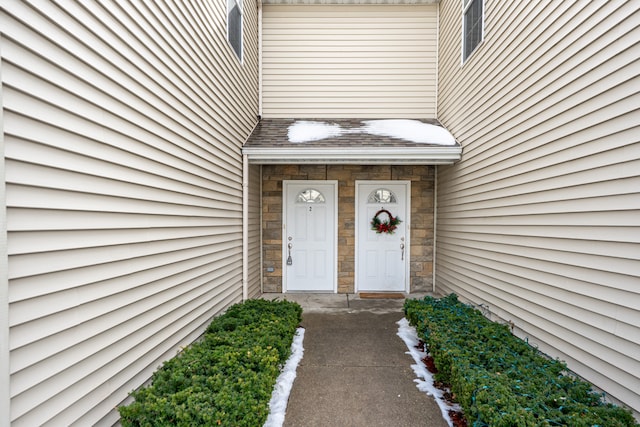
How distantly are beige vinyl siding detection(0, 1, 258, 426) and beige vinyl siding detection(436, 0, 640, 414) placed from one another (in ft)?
10.1

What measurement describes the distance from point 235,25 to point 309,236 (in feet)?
11.2

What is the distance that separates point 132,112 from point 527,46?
335 cm

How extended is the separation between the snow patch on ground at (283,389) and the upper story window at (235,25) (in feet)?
12.3

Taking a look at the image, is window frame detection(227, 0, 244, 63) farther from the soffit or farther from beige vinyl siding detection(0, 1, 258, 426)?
the soffit

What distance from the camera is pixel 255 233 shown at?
5.24 metres

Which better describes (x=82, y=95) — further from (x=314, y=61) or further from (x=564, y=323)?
(x=314, y=61)

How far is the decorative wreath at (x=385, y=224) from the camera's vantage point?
18.3ft

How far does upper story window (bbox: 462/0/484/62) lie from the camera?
13.0ft

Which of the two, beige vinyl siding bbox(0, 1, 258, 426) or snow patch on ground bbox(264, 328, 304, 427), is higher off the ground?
beige vinyl siding bbox(0, 1, 258, 426)

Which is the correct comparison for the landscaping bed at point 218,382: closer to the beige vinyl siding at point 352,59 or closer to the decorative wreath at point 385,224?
the decorative wreath at point 385,224

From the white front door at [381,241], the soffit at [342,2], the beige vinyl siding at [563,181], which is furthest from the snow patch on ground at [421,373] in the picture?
the soffit at [342,2]

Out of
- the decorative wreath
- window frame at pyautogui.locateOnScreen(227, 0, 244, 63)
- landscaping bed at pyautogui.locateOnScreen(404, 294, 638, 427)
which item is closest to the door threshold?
the decorative wreath

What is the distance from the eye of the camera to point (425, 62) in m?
5.45

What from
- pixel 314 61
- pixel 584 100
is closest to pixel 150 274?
pixel 584 100
